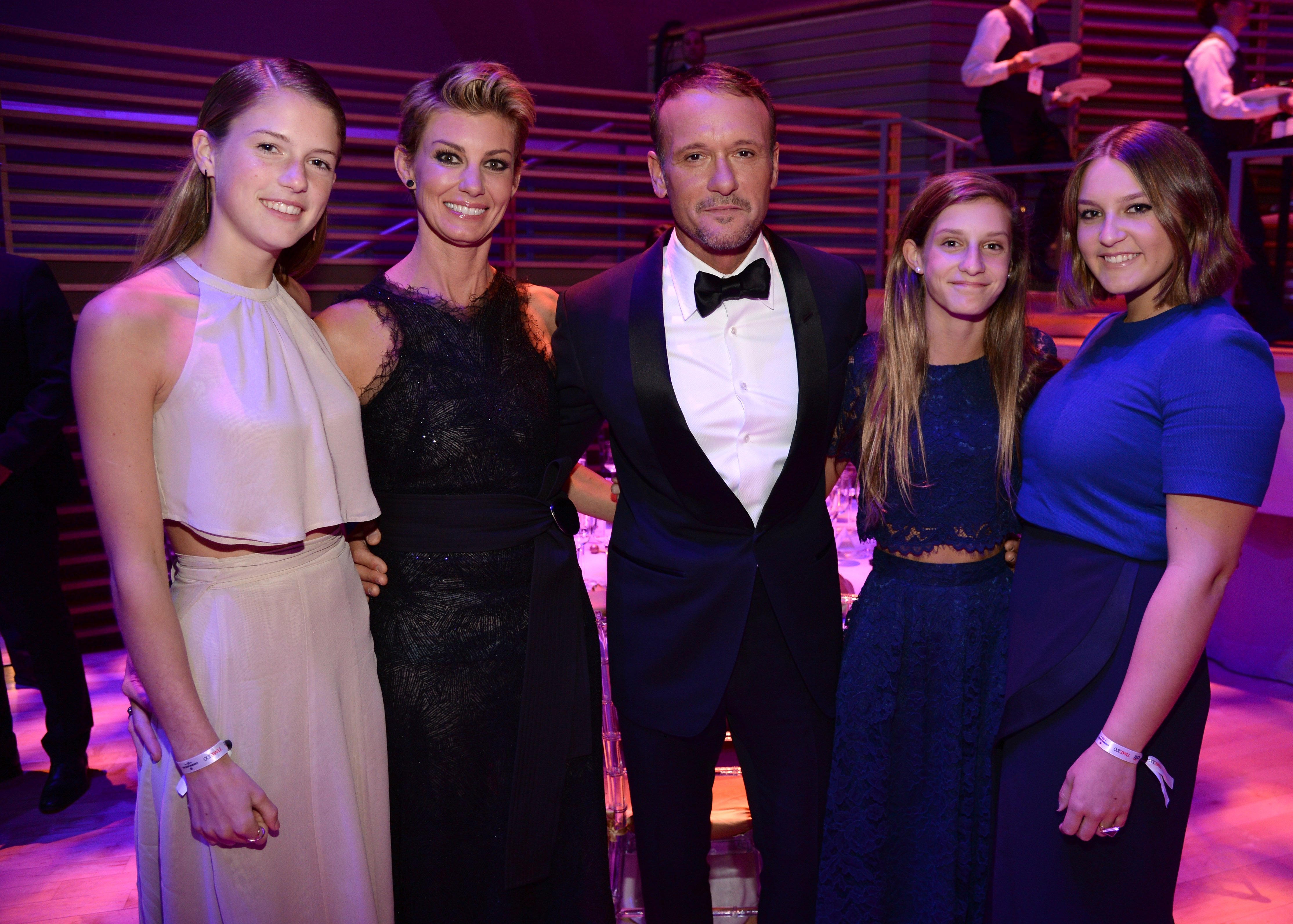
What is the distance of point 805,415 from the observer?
179cm

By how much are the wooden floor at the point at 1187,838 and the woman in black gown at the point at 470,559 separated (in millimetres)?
1408

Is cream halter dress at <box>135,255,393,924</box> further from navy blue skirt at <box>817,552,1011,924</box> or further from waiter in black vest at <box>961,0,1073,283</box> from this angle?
waiter in black vest at <box>961,0,1073,283</box>

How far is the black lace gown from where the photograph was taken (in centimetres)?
177

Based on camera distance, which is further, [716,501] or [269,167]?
[716,501]

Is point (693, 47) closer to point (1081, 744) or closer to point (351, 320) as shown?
point (351, 320)

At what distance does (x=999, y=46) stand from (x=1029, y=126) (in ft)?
1.71

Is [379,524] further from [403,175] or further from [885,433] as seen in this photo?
[885,433]

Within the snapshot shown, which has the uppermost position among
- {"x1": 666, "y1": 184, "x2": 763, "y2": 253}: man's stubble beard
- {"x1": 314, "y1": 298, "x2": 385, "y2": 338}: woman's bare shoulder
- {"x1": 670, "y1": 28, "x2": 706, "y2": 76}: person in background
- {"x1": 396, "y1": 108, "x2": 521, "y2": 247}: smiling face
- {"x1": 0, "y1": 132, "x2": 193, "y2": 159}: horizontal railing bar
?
{"x1": 670, "y1": 28, "x2": 706, "y2": 76}: person in background

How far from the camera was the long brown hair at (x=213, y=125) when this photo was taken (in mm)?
1491

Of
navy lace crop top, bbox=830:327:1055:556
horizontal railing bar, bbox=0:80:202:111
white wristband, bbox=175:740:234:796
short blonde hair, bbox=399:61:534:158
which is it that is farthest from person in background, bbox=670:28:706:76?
white wristband, bbox=175:740:234:796

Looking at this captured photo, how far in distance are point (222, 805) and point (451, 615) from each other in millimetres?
512

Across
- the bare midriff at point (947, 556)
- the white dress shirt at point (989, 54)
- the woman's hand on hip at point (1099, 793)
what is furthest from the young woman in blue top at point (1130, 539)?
the white dress shirt at point (989, 54)

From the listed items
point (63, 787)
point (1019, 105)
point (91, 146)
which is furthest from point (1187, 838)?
point (91, 146)

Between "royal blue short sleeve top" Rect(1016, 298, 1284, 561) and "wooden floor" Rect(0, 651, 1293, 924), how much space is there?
159cm
